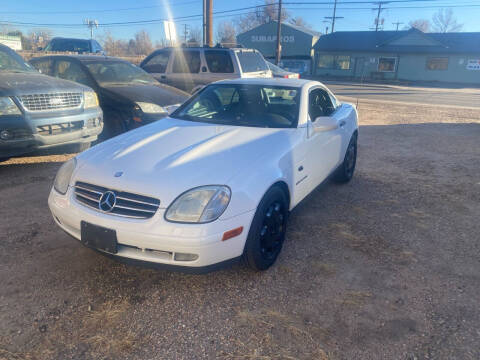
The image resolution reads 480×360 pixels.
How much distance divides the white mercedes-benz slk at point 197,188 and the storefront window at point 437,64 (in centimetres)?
3767

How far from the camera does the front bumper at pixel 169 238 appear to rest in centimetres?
235

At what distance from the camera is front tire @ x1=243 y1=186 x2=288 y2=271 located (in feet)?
8.75

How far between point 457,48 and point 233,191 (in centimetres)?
3985

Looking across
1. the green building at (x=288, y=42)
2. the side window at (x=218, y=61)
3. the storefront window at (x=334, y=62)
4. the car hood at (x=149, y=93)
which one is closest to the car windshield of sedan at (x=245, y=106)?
the car hood at (x=149, y=93)

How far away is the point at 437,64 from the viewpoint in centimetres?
3503

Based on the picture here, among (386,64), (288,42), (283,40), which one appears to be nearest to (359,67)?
(386,64)

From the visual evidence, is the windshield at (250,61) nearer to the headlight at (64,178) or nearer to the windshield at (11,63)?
the windshield at (11,63)

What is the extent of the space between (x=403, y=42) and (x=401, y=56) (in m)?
1.67

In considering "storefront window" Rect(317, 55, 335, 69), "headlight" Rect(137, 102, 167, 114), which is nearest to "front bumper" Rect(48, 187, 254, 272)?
"headlight" Rect(137, 102, 167, 114)

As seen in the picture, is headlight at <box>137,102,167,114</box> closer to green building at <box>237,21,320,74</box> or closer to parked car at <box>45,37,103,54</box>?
parked car at <box>45,37,103,54</box>

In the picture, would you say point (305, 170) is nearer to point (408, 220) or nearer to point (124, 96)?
point (408, 220)

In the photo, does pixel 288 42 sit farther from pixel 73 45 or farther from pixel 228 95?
pixel 228 95

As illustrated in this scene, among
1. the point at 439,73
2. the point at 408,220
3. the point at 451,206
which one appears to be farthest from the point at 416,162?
the point at 439,73

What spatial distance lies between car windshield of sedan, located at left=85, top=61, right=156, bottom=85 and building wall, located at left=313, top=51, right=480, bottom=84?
33706 millimetres
